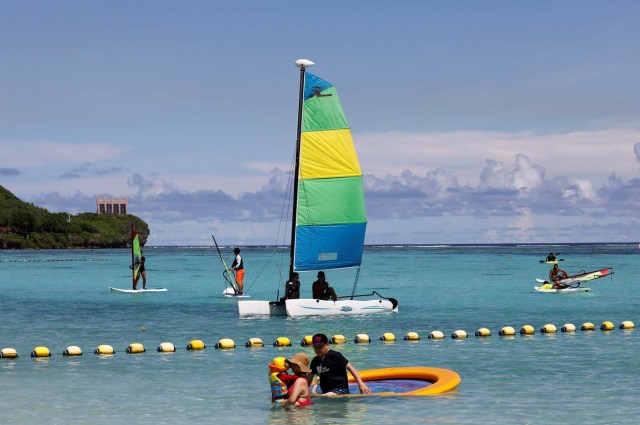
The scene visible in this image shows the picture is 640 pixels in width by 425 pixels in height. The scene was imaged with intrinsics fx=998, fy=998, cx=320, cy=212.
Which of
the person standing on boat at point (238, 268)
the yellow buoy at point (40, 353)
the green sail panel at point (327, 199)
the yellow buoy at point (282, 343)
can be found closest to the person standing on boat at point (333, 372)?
the yellow buoy at point (282, 343)

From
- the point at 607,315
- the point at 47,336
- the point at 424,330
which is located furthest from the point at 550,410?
the point at 607,315

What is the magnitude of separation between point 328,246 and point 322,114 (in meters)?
5.72

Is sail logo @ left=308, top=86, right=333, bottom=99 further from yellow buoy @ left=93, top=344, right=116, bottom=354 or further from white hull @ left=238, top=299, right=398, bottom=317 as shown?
yellow buoy @ left=93, top=344, right=116, bottom=354

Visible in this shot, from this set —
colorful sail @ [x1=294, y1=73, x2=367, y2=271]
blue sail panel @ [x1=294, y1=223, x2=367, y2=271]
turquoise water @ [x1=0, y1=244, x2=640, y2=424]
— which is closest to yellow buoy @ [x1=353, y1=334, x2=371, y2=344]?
turquoise water @ [x1=0, y1=244, x2=640, y2=424]

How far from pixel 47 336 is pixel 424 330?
48.1ft

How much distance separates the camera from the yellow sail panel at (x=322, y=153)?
42719mm

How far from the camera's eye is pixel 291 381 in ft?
67.6

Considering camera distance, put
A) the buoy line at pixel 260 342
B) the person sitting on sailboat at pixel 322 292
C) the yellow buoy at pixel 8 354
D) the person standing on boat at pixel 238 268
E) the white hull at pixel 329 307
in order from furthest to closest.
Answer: the person standing on boat at pixel 238 268, the person sitting on sailboat at pixel 322 292, the white hull at pixel 329 307, the buoy line at pixel 260 342, the yellow buoy at pixel 8 354

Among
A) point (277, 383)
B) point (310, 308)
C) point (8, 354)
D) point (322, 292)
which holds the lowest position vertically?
point (8, 354)

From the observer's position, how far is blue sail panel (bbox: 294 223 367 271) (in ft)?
141

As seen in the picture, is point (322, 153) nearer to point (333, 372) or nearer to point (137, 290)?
point (333, 372)

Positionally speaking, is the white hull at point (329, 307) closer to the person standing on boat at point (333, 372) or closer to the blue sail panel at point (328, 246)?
the blue sail panel at point (328, 246)

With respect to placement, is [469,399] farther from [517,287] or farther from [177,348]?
[517,287]

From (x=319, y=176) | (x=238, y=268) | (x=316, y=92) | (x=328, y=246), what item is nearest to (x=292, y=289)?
(x=328, y=246)
